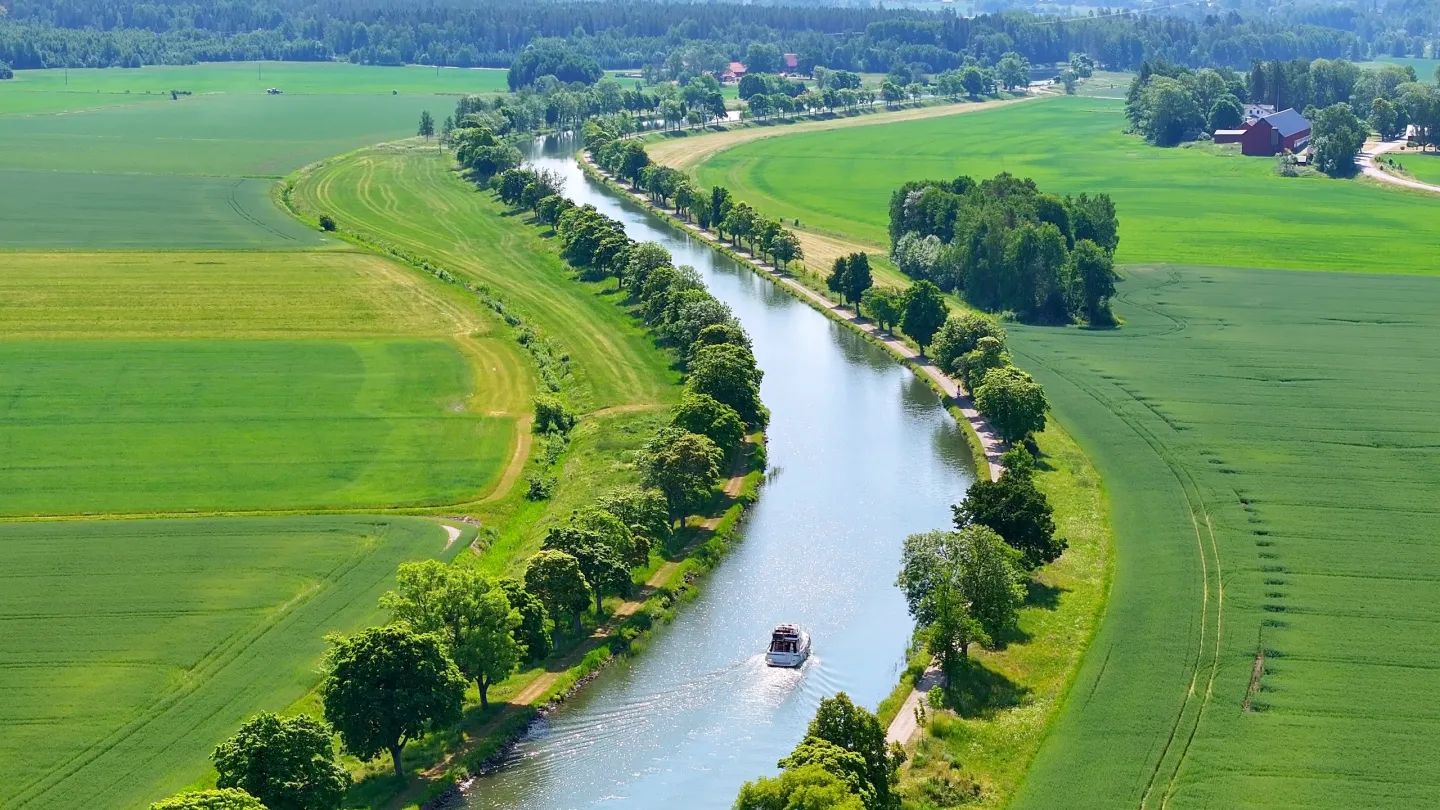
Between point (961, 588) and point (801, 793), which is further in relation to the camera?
point (961, 588)

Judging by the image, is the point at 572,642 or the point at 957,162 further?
the point at 957,162

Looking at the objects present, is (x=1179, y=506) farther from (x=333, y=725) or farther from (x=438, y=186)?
(x=438, y=186)

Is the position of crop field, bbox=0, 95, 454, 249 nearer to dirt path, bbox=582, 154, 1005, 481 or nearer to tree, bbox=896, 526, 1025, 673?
dirt path, bbox=582, 154, 1005, 481

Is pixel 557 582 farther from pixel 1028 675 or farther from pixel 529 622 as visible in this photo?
pixel 1028 675

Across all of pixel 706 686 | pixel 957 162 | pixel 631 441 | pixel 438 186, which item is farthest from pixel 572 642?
pixel 957 162

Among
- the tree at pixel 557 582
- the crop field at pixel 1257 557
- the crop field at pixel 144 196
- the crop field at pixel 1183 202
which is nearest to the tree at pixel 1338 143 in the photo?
the crop field at pixel 1183 202

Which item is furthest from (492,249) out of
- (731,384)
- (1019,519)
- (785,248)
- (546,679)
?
(546,679)

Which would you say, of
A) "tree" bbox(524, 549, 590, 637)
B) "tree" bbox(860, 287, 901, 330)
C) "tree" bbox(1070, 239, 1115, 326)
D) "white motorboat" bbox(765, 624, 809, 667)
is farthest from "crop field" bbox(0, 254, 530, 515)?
"tree" bbox(1070, 239, 1115, 326)

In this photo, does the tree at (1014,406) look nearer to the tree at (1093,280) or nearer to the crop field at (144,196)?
→ the tree at (1093,280)
